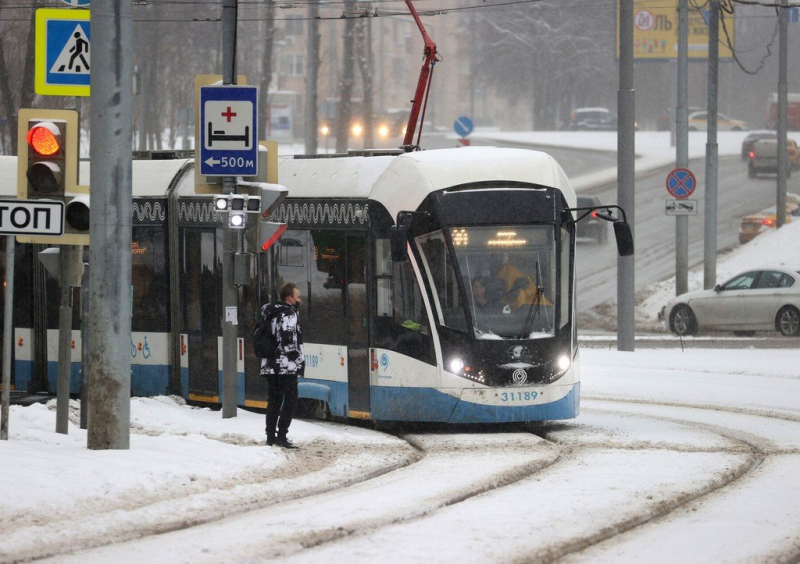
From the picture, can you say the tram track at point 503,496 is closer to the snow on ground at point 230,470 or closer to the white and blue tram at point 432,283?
the snow on ground at point 230,470

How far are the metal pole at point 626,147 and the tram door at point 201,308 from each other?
826cm

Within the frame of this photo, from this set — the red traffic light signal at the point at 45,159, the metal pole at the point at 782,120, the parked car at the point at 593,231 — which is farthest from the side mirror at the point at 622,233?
the parked car at the point at 593,231

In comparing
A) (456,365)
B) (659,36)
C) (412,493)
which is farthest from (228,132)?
(659,36)

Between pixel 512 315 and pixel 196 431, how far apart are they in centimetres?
318

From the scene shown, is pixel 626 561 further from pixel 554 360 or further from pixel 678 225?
pixel 678 225

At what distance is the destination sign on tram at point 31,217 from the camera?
12.0 m

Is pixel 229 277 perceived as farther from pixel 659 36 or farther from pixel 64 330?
pixel 659 36

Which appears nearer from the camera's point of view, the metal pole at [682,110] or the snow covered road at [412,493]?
the snow covered road at [412,493]

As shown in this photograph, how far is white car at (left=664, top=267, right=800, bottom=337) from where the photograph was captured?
29.9 m

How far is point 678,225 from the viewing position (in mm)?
34438

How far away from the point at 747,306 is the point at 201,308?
15318mm

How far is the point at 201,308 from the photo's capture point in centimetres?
1803

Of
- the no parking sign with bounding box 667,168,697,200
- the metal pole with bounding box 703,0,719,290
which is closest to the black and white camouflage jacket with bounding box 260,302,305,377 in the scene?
the no parking sign with bounding box 667,168,697,200

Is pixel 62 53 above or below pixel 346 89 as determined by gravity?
below
